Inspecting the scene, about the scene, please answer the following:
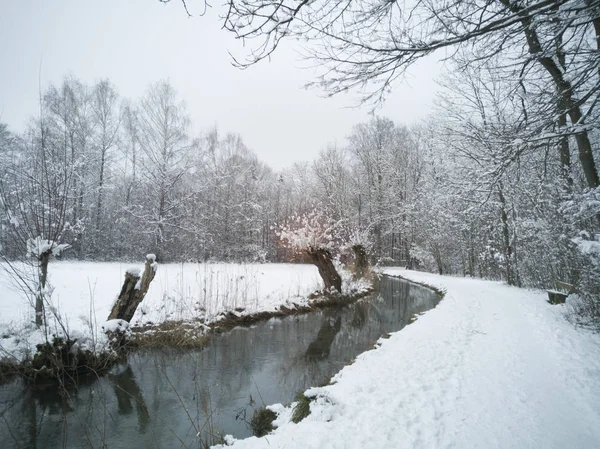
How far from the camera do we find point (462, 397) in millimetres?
2918

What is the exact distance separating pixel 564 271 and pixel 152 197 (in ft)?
59.2

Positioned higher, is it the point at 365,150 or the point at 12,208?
the point at 365,150

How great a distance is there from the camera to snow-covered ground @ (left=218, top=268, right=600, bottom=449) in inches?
90.8

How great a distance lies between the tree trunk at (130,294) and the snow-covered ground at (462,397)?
3674 mm

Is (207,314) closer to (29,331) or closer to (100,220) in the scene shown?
(29,331)

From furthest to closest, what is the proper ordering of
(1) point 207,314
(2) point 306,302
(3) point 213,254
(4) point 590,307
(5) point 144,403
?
(3) point 213,254, (2) point 306,302, (1) point 207,314, (4) point 590,307, (5) point 144,403

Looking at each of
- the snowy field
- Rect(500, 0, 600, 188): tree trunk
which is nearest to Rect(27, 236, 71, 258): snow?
the snowy field

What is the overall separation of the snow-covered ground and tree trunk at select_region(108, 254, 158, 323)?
3674 mm

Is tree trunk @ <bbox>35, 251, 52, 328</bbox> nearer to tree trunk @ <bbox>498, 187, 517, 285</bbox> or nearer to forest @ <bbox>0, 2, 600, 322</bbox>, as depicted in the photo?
forest @ <bbox>0, 2, 600, 322</bbox>

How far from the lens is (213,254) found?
2014cm

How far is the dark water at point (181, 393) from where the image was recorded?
9.66ft

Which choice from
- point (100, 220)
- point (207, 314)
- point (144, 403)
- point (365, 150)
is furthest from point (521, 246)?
point (100, 220)

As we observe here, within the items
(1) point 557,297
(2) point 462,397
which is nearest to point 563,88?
(2) point 462,397

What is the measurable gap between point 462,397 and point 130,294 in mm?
5451
